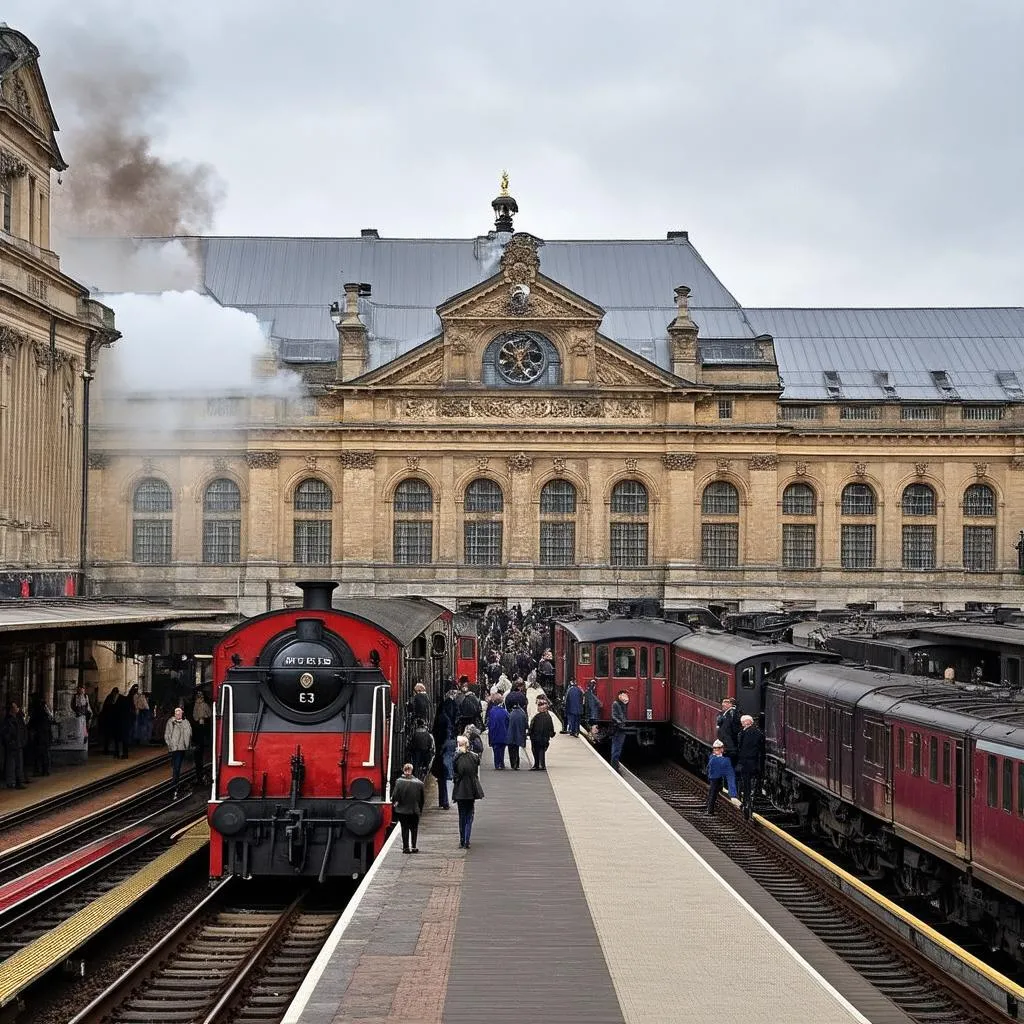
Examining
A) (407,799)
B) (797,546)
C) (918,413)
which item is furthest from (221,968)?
(918,413)

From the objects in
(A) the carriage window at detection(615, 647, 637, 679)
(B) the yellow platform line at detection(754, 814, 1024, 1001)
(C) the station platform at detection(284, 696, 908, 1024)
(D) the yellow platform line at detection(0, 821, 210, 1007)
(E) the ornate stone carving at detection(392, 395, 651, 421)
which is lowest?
(D) the yellow platform line at detection(0, 821, 210, 1007)

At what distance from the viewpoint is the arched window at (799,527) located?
74.8 m

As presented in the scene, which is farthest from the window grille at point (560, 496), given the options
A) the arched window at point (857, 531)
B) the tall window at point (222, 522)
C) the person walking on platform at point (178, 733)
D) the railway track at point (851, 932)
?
the person walking on platform at point (178, 733)

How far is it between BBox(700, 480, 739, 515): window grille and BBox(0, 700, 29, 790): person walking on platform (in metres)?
47.6

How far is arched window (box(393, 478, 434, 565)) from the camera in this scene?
7325 cm

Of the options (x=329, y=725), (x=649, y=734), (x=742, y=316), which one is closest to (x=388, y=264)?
(x=742, y=316)

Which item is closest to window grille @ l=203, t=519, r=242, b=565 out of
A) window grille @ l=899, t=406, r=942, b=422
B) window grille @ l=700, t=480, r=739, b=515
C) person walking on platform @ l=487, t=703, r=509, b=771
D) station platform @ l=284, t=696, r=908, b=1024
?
window grille @ l=700, t=480, r=739, b=515

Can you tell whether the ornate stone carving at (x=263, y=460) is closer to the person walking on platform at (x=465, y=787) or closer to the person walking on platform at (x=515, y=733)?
the person walking on platform at (x=515, y=733)

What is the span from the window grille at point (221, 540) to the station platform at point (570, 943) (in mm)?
52197

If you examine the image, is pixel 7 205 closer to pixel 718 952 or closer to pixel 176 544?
pixel 176 544

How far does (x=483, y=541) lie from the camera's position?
7369 centimetres

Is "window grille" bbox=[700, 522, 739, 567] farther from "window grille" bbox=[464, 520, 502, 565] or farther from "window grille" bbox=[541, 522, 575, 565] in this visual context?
"window grille" bbox=[464, 520, 502, 565]

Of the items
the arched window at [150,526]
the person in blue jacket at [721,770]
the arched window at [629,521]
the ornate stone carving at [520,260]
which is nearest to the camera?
the person in blue jacket at [721,770]

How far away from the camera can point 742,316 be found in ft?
258
